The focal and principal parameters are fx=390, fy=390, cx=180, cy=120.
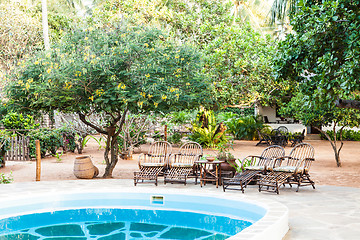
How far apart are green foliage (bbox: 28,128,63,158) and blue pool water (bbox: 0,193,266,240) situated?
7.31 meters

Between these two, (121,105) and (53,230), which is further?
(121,105)

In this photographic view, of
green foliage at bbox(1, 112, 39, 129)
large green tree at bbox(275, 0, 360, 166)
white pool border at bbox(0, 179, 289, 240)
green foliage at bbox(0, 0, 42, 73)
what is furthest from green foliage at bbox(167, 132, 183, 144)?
large green tree at bbox(275, 0, 360, 166)

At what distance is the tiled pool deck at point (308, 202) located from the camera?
5174mm

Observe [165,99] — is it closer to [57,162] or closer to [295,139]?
[57,162]

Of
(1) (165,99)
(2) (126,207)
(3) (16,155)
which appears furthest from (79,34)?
(3) (16,155)

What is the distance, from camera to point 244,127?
75.4 feet

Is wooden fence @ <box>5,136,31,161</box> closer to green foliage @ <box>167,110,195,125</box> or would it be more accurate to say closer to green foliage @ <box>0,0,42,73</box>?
green foliage @ <box>0,0,42,73</box>

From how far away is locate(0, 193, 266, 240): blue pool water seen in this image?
6125 millimetres

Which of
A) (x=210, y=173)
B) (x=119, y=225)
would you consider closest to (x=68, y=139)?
(x=210, y=173)

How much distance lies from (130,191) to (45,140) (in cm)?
816

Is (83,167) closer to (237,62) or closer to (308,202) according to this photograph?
(308,202)

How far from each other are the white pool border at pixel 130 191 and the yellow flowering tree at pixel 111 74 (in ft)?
5.67

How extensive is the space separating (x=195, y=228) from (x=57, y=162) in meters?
8.88

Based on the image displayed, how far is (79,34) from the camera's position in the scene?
898cm
